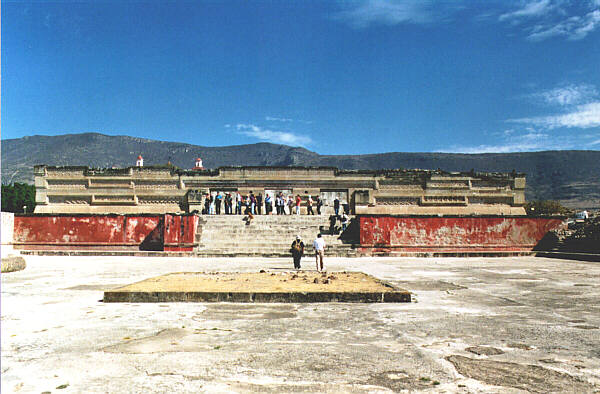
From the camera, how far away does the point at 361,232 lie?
61.2 ft

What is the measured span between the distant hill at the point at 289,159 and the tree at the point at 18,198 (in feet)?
247

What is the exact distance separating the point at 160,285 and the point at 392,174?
25.4 metres

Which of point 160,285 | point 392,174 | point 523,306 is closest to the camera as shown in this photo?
point 523,306

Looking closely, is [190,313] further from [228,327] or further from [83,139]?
[83,139]

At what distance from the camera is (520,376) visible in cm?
331

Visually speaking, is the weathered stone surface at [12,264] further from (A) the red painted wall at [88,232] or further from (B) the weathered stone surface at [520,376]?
(B) the weathered stone surface at [520,376]

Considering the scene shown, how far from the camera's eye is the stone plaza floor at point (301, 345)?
3.16 metres

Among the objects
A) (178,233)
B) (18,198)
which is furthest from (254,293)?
(18,198)

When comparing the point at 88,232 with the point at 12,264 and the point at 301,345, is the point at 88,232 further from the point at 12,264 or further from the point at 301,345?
the point at 301,345

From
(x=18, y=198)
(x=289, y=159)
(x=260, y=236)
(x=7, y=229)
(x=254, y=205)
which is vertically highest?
(x=289, y=159)

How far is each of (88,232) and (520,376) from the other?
739 inches

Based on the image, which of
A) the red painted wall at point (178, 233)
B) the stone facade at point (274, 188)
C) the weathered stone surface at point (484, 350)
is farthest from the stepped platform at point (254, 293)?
the stone facade at point (274, 188)

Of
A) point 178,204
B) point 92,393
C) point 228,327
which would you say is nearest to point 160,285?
point 228,327

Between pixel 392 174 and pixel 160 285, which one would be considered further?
pixel 392 174
